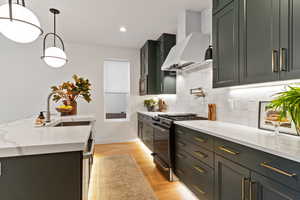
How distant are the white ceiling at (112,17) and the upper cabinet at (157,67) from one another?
23 cm

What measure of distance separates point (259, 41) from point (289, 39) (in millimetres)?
257

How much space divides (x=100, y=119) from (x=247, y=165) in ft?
13.4

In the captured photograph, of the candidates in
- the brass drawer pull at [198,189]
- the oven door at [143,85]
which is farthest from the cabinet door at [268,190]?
the oven door at [143,85]

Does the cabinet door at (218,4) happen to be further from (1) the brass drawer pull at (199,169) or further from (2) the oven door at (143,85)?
(2) the oven door at (143,85)

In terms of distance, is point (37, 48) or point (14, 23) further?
point (37, 48)

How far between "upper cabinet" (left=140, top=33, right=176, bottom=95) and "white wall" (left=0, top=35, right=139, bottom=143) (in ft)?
2.10

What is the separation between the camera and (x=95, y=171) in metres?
2.82

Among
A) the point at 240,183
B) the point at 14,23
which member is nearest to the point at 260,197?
the point at 240,183

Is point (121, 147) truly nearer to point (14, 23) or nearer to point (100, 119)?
point (100, 119)

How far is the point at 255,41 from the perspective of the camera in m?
1.45

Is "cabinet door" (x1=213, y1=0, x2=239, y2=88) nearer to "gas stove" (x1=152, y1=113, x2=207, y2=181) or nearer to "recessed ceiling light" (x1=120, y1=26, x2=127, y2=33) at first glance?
"gas stove" (x1=152, y1=113, x2=207, y2=181)

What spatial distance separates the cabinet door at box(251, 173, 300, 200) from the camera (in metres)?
0.91

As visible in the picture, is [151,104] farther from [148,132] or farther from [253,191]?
[253,191]

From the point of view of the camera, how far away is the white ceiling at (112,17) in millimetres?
2572
